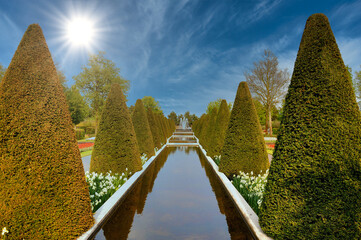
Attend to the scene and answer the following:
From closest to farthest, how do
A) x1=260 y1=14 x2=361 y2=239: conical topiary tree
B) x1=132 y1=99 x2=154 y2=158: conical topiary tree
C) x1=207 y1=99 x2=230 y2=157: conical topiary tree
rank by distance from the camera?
x1=260 y1=14 x2=361 y2=239: conical topiary tree, x1=207 y1=99 x2=230 y2=157: conical topiary tree, x1=132 y1=99 x2=154 y2=158: conical topiary tree

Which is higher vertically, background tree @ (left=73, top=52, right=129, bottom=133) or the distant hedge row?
background tree @ (left=73, top=52, right=129, bottom=133)

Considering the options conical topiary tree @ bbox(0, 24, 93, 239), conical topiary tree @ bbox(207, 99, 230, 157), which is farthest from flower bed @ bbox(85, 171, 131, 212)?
conical topiary tree @ bbox(207, 99, 230, 157)

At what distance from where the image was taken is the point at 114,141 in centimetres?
782

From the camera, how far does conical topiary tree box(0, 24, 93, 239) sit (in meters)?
3.32

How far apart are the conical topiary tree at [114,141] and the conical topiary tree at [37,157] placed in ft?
12.2

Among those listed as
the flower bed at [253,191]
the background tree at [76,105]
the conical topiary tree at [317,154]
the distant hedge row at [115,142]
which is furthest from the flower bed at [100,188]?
the background tree at [76,105]

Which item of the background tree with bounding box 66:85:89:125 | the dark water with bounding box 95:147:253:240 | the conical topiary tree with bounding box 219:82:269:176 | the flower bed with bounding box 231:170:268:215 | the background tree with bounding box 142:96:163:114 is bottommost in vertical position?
the dark water with bounding box 95:147:253:240

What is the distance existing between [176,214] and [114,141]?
159 inches

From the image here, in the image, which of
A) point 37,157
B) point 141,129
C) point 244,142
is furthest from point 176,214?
point 141,129

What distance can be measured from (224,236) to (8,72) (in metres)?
5.70

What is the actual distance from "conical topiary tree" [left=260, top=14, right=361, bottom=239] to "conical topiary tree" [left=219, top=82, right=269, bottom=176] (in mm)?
3842

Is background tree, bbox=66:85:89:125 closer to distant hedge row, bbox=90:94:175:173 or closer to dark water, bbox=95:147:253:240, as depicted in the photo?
distant hedge row, bbox=90:94:175:173

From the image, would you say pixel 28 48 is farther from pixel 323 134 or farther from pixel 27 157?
pixel 323 134

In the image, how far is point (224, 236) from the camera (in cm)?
427
